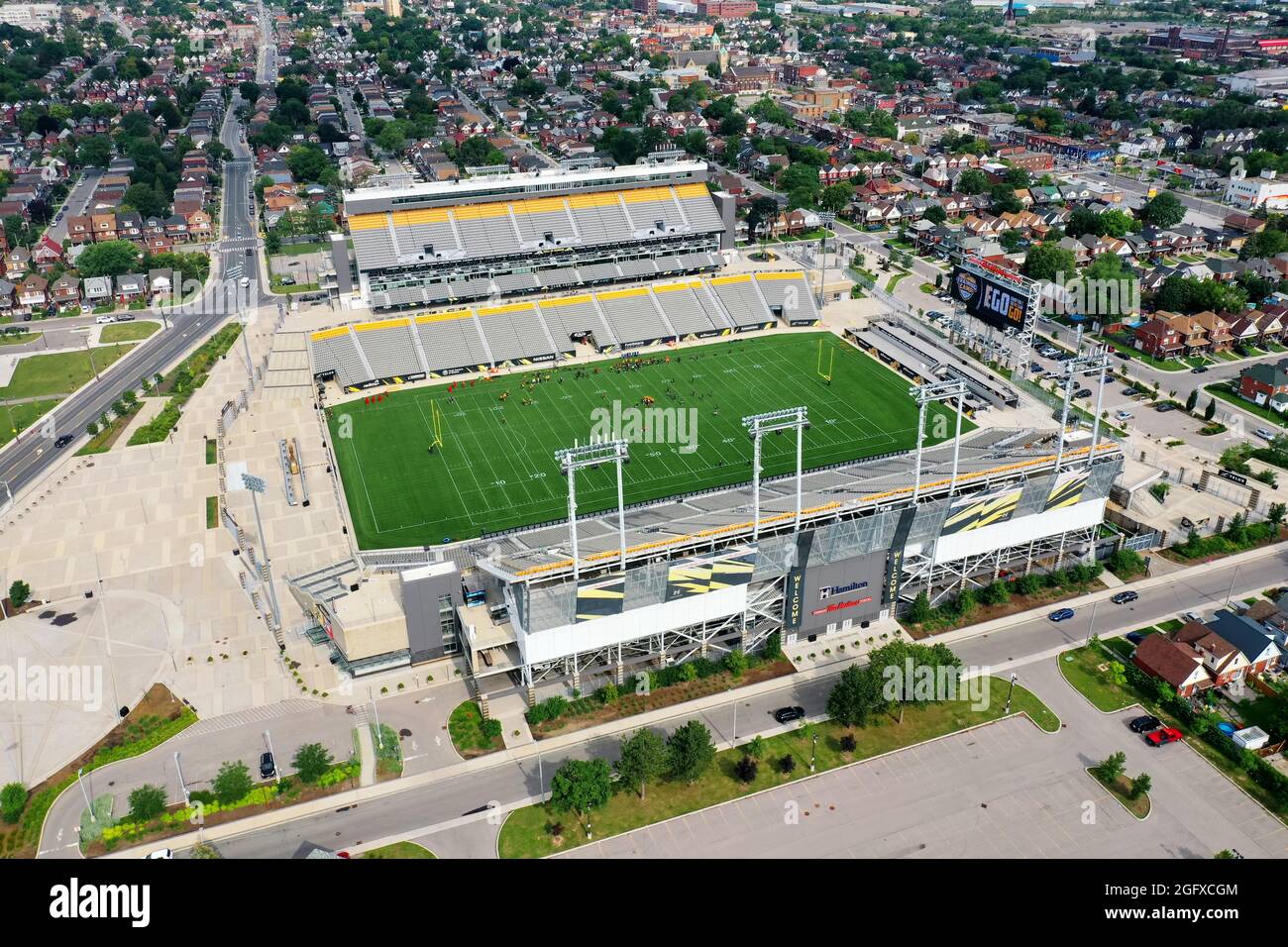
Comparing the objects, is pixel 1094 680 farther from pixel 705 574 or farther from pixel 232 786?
pixel 232 786

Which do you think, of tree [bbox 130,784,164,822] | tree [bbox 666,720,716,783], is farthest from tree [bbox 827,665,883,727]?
Answer: tree [bbox 130,784,164,822]

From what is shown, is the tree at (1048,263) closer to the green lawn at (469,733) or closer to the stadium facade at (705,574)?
the stadium facade at (705,574)

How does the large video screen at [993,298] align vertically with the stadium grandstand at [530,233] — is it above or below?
below

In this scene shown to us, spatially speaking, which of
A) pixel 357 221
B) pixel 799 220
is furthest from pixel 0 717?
pixel 799 220

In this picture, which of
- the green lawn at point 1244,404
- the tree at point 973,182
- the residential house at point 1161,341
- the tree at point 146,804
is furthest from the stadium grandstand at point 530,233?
the tree at point 146,804

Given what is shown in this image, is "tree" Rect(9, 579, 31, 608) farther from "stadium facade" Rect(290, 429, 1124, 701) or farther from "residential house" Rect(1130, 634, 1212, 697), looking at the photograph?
"residential house" Rect(1130, 634, 1212, 697)

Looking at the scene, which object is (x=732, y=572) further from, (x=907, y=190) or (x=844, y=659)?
(x=907, y=190)
